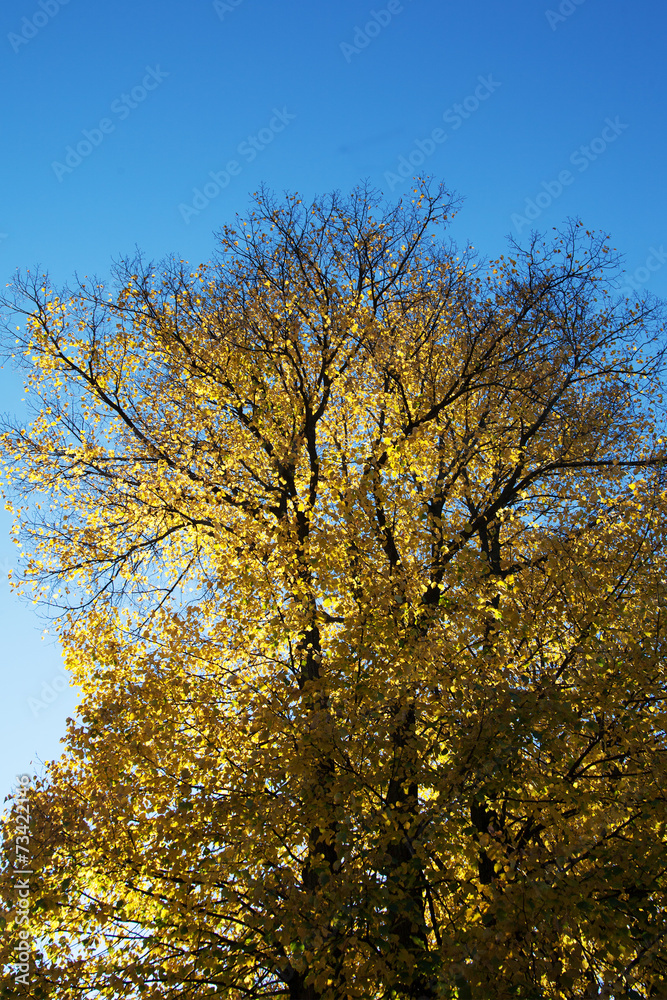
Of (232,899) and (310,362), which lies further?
(310,362)

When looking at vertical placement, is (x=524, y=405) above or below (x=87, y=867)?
above

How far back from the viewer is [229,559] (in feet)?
36.3

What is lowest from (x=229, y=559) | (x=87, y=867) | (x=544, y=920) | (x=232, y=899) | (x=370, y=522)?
(x=544, y=920)

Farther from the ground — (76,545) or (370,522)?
(76,545)

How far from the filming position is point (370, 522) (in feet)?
30.4

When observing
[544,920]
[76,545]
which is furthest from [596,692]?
[76,545]

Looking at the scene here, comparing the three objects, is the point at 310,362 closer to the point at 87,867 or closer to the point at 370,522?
the point at 370,522

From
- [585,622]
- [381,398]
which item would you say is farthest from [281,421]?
[585,622]

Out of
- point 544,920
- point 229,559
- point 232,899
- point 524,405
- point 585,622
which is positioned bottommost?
point 544,920

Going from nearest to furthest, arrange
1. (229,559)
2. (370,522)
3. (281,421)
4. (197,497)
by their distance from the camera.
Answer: (370,522)
(229,559)
(197,497)
(281,421)

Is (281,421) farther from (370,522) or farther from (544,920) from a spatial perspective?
(544,920)

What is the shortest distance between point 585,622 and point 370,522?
3.37m

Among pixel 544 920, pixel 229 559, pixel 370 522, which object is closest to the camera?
pixel 544 920

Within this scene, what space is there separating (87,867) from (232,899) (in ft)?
6.32
